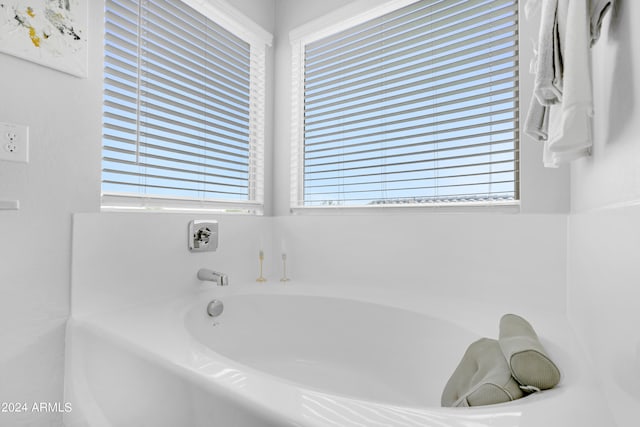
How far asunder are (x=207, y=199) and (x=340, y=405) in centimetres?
138

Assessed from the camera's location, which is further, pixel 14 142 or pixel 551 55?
pixel 14 142

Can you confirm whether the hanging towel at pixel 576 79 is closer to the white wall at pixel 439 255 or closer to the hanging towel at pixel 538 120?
the hanging towel at pixel 538 120

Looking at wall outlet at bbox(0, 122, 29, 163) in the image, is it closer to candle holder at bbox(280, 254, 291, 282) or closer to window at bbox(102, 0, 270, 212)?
window at bbox(102, 0, 270, 212)

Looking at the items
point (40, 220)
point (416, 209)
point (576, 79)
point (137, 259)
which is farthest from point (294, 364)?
point (576, 79)

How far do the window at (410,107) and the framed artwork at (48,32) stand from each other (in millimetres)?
1117

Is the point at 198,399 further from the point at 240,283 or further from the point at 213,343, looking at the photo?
the point at 240,283

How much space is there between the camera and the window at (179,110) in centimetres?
135

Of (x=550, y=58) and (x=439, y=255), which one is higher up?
(x=550, y=58)

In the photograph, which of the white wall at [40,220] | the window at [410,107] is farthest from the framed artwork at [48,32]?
the window at [410,107]

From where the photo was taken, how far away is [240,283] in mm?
1745

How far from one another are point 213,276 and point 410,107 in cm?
125

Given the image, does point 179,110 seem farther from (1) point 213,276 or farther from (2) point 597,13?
(2) point 597,13

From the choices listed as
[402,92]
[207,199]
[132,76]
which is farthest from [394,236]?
[132,76]

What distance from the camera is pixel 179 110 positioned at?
159cm
